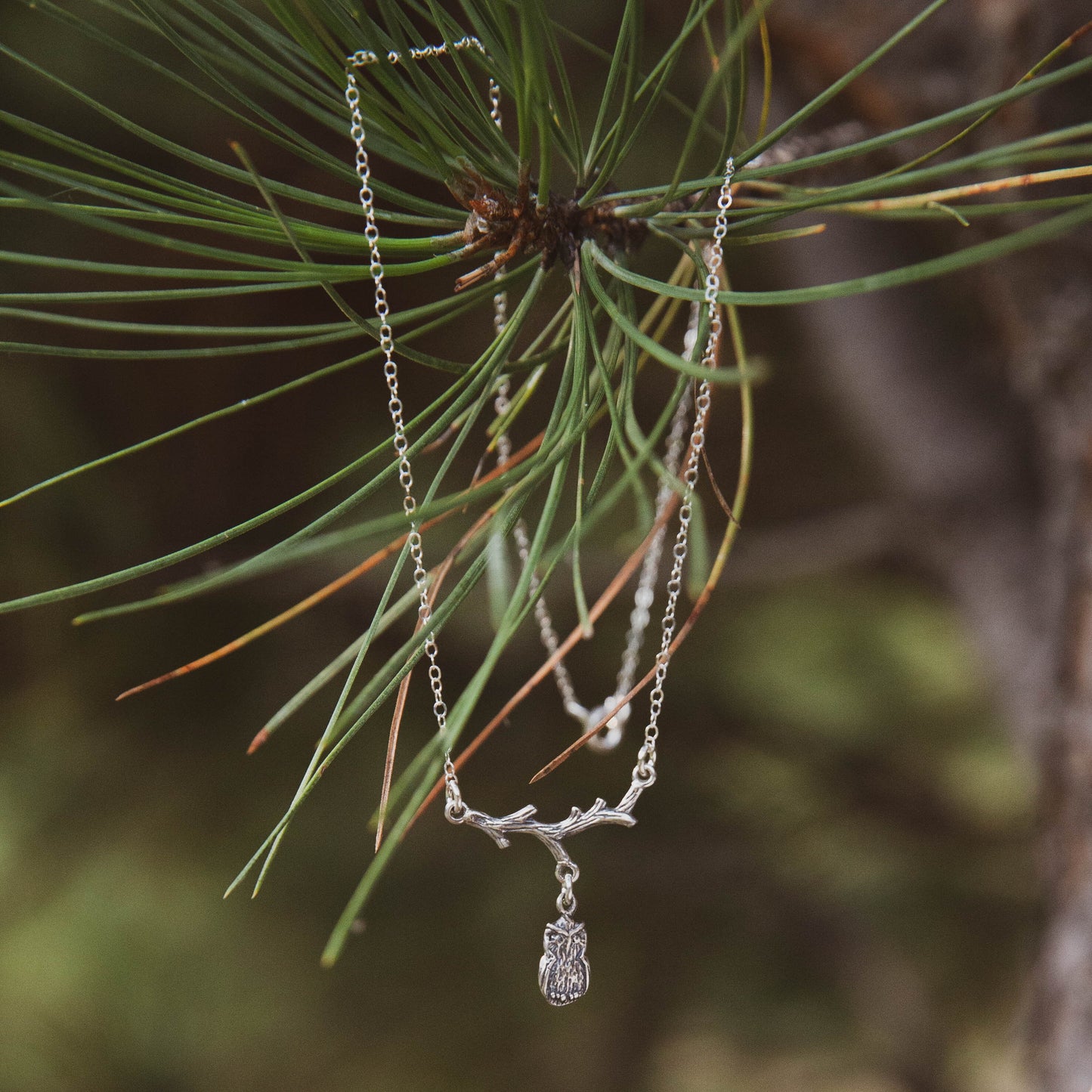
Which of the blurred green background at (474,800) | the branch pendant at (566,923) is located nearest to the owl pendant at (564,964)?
the branch pendant at (566,923)

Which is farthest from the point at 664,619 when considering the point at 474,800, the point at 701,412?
the point at 474,800

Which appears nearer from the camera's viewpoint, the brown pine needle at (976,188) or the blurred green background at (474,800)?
the brown pine needle at (976,188)

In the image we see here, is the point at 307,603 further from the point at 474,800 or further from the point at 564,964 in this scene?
the point at 474,800

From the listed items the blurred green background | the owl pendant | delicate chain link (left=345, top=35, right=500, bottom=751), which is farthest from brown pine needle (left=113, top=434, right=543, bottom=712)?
the blurred green background

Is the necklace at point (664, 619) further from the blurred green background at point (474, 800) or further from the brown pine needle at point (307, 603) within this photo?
the blurred green background at point (474, 800)

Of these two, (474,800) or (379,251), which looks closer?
(379,251)

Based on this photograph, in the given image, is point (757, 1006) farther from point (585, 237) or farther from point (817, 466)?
point (585, 237)
